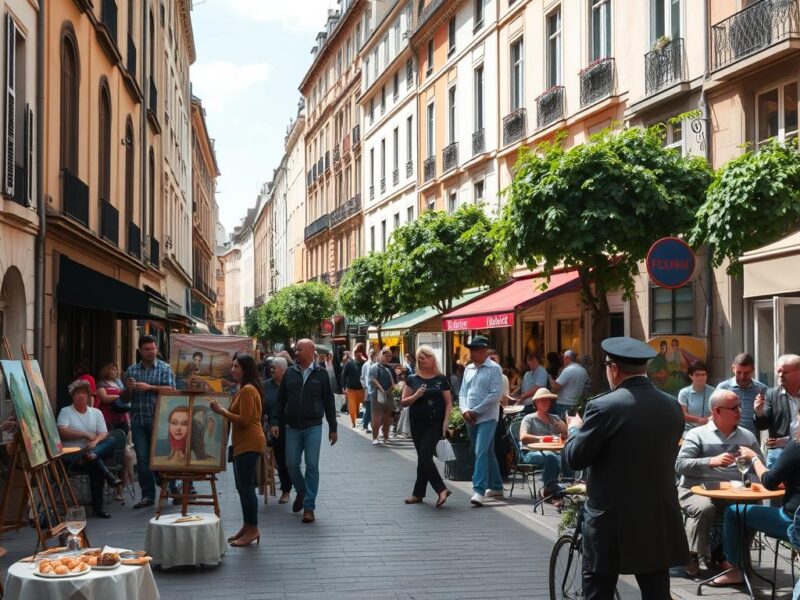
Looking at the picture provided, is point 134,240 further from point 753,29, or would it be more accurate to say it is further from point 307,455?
point 753,29

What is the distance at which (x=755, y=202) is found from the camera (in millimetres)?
13797

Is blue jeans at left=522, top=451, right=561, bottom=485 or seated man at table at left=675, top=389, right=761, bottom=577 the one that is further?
blue jeans at left=522, top=451, right=561, bottom=485

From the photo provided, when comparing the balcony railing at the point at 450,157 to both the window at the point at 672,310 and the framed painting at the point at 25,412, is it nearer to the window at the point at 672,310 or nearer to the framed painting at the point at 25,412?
the window at the point at 672,310

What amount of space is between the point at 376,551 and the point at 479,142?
2185 centimetres

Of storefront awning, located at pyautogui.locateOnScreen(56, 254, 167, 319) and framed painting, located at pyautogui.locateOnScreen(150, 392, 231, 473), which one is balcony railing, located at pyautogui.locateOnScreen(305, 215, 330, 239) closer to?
storefront awning, located at pyautogui.locateOnScreen(56, 254, 167, 319)

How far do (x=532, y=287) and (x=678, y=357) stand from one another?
21.7ft

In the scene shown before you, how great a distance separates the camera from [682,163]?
54.1ft

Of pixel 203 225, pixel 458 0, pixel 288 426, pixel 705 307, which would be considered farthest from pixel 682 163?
pixel 203 225

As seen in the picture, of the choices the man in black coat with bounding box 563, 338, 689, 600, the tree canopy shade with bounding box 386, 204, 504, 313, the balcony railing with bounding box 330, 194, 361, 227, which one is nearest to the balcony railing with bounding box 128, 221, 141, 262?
the tree canopy shade with bounding box 386, 204, 504, 313

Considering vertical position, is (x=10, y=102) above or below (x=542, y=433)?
above

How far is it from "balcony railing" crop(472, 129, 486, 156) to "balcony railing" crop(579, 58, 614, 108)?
7069mm

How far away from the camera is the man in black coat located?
5211mm

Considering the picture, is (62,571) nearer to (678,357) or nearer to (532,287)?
(678,357)

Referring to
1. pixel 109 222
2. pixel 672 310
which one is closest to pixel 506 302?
pixel 672 310
